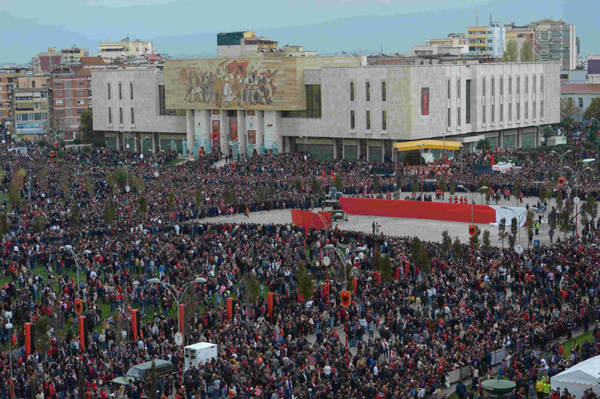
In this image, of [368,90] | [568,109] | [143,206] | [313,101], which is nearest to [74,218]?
[143,206]

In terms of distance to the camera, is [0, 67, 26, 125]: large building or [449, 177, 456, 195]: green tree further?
[0, 67, 26, 125]: large building

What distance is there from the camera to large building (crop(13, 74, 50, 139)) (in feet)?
429

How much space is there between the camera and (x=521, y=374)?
27.8 metres

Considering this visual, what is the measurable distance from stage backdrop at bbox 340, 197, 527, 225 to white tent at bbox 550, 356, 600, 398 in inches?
1127

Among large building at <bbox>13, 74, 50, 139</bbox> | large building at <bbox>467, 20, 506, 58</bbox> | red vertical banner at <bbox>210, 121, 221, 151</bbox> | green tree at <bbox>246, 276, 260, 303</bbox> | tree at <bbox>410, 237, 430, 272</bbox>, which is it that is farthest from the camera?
large building at <bbox>467, 20, 506, 58</bbox>

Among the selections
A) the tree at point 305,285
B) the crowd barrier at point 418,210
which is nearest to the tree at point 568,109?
the crowd barrier at point 418,210

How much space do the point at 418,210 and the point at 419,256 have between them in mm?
18980

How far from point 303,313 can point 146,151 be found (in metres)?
72.6

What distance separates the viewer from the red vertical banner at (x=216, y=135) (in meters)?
97.0

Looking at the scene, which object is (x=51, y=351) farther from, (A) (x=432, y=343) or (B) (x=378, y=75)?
(B) (x=378, y=75)

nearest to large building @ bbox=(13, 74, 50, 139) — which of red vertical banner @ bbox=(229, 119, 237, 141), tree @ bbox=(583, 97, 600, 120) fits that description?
red vertical banner @ bbox=(229, 119, 237, 141)

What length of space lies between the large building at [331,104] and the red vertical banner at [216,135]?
3.8 inches

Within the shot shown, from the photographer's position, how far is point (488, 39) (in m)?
193

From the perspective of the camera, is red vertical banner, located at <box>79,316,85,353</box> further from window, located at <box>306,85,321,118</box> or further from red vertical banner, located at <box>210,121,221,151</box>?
red vertical banner, located at <box>210,121,221,151</box>
